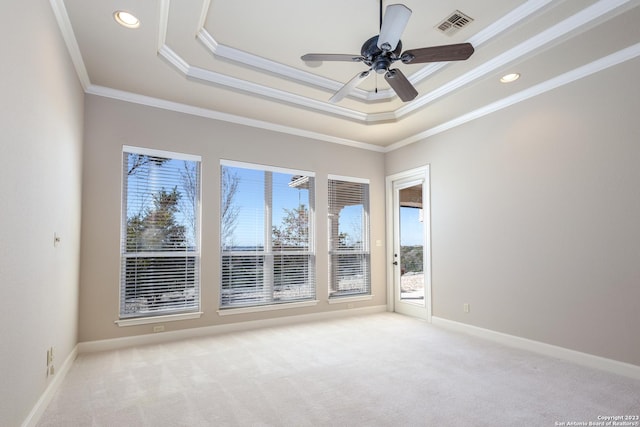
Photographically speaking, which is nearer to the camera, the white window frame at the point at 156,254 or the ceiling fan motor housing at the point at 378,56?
the ceiling fan motor housing at the point at 378,56

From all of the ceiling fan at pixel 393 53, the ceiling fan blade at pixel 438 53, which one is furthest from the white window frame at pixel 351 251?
the ceiling fan blade at pixel 438 53

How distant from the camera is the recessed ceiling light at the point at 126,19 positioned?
2.75 metres

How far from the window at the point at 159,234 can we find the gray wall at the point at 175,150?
10 centimetres

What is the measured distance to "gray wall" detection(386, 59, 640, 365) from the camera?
3168 millimetres

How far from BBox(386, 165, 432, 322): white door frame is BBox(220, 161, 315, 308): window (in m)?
1.51

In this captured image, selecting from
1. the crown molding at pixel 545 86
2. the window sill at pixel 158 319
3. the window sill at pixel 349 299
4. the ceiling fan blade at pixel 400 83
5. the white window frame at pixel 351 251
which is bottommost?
the window sill at pixel 349 299

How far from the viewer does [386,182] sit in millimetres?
6180

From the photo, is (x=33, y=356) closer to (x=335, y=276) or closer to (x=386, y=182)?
(x=335, y=276)

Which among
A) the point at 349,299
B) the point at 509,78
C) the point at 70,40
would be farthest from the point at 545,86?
the point at 70,40

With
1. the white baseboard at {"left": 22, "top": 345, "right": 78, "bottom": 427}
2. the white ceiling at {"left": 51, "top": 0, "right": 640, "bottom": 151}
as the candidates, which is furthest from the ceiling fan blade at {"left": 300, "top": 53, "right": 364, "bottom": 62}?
the white baseboard at {"left": 22, "top": 345, "right": 78, "bottom": 427}

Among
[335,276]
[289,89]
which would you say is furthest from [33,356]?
[335,276]

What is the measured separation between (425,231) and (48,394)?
4751 mm

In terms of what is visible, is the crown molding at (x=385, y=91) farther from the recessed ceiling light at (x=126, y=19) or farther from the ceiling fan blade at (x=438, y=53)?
the ceiling fan blade at (x=438, y=53)

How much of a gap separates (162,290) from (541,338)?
14.4 ft
